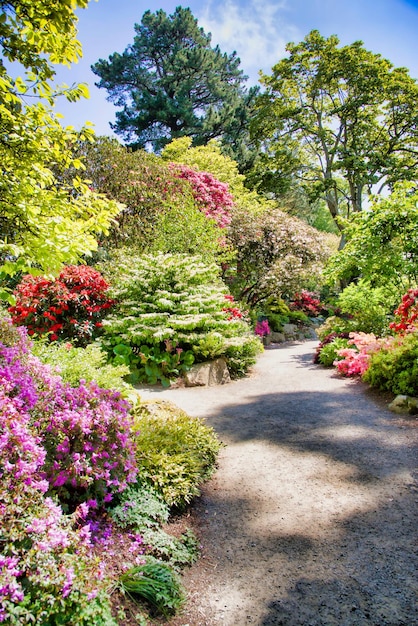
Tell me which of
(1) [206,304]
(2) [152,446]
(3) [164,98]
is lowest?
(2) [152,446]

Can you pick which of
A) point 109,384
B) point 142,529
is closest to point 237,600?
point 142,529

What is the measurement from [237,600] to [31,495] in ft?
4.20

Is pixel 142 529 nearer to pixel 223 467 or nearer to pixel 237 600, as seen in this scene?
pixel 237 600

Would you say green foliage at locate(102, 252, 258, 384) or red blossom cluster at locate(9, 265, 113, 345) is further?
red blossom cluster at locate(9, 265, 113, 345)

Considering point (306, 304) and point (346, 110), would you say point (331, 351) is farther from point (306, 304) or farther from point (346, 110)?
point (346, 110)

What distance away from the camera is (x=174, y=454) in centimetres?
338

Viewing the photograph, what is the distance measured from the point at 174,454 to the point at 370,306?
669cm

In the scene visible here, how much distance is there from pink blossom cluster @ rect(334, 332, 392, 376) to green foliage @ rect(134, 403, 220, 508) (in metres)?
3.96

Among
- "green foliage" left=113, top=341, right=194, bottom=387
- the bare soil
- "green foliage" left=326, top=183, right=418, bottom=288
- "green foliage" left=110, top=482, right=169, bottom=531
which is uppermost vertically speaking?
"green foliage" left=326, top=183, right=418, bottom=288

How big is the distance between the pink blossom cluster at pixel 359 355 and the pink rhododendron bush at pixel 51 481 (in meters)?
5.33

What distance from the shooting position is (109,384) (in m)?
3.65

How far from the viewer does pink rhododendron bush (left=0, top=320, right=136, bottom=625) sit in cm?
158

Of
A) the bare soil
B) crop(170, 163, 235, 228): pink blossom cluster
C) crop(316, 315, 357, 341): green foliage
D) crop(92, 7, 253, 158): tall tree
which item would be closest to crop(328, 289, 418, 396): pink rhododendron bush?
the bare soil

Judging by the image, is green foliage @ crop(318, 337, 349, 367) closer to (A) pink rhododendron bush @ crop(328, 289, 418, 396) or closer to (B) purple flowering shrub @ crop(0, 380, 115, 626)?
(A) pink rhododendron bush @ crop(328, 289, 418, 396)
